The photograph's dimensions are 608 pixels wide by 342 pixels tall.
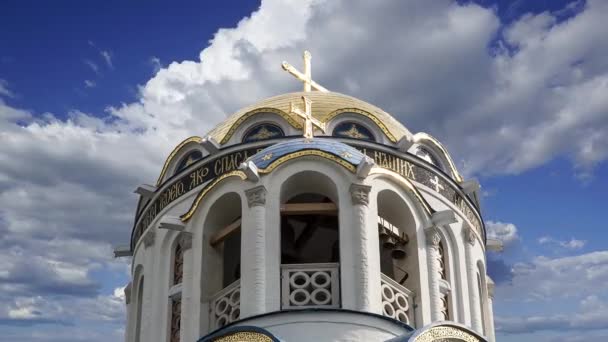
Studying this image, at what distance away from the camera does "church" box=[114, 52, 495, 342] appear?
49.5 feet

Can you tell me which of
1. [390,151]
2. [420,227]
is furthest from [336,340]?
[390,151]

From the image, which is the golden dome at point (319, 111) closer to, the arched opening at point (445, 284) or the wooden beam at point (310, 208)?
the arched opening at point (445, 284)

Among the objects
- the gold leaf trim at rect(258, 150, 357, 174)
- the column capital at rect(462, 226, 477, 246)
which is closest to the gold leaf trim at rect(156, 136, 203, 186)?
the gold leaf trim at rect(258, 150, 357, 174)

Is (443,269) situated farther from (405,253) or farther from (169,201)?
(169,201)

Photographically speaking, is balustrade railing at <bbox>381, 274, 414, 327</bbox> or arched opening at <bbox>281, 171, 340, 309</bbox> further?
balustrade railing at <bbox>381, 274, 414, 327</bbox>

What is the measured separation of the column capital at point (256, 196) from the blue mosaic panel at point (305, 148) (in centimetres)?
47

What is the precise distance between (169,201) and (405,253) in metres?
4.81

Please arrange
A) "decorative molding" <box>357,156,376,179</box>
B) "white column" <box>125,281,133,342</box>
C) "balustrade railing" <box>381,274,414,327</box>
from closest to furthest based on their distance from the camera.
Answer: "balustrade railing" <box>381,274,414,327</box>
"decorative molding" <box>357,156,376,179</box>
"white column" <box>125,281,133,342</box>

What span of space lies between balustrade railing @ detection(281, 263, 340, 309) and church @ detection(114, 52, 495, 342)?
21 mm

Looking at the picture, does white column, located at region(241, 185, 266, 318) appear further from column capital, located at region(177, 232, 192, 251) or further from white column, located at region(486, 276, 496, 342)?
white column, located at region(486, 276, 496, 342)

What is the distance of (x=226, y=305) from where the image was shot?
52.5 feet

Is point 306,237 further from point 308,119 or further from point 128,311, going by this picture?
point 128,311

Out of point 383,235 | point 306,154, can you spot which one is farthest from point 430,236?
point 306,154

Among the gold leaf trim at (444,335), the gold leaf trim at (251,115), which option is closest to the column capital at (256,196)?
the gold leaf trim at (251,115)
